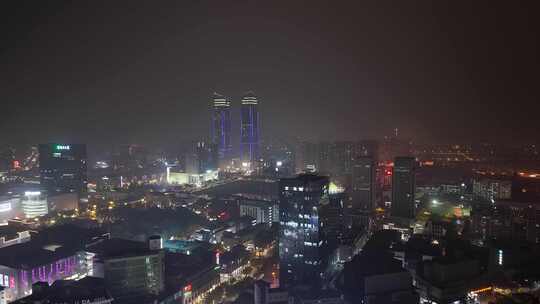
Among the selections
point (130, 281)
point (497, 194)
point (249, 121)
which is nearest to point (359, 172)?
point (497, 194)

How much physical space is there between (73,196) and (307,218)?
839 inches

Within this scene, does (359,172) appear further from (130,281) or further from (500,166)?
(500,166)

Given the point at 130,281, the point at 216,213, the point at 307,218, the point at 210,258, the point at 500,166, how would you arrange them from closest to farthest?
the point at 130,281 → the point at 307,218 → the point at 210,258 → the point at 216,213 → the point at 500,166

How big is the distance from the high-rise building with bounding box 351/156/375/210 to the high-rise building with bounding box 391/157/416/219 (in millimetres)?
1738

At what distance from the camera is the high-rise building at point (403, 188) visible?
25.9 metres

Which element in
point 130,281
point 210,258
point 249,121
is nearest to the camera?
point 130,281

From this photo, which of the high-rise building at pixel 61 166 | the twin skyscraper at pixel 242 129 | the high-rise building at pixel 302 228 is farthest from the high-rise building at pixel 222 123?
the high-rise building at pixel 302 228

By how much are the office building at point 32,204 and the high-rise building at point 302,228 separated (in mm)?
19377

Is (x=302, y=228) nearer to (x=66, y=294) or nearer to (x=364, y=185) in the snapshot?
(x=66, y=294)

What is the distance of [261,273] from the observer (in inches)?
704

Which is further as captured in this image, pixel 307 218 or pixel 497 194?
pixel 497 194

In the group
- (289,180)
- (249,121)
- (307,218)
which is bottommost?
(307,218)

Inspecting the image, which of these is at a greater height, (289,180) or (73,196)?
(289,180)

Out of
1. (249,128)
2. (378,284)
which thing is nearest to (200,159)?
(249,128)
